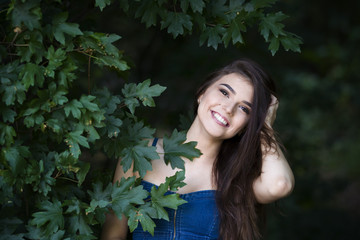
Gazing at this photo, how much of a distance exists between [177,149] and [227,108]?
0.37 metres

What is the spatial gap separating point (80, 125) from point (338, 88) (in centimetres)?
671

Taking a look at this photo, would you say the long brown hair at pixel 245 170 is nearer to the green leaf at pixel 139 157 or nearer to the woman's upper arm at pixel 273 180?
the woman's upper arm at pixel 273 180

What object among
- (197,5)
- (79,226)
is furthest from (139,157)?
(197,5)

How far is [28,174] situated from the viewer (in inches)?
79.7

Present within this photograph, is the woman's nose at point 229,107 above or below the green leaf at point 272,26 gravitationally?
below

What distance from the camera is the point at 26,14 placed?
1836 millimetres

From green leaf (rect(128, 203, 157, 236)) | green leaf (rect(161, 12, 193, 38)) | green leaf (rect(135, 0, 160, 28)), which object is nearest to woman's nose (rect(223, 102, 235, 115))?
green leaf (rect(161, 12, 193, 38))

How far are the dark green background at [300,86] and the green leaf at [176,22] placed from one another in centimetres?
33

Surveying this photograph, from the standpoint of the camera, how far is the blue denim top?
2.52 m

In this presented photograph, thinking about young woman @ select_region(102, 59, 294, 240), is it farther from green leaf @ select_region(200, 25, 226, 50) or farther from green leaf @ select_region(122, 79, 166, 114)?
green leaf @ select_region(122, 79, 166, 114)

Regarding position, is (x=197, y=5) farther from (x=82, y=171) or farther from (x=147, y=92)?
(x=82, y=171)

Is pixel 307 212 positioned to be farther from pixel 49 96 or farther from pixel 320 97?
pixel 49 96

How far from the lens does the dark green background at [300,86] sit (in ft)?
15.5

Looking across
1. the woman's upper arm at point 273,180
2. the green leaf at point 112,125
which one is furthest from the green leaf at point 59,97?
the woman's upper arm at point 273,180
